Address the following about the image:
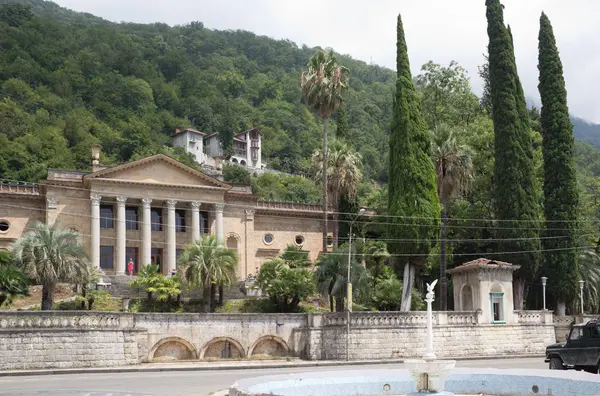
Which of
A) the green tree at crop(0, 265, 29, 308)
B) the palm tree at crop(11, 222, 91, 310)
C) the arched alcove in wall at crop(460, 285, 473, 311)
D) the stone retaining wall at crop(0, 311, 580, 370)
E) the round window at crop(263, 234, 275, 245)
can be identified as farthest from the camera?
the round window at crop(263, 234, 275, 245)

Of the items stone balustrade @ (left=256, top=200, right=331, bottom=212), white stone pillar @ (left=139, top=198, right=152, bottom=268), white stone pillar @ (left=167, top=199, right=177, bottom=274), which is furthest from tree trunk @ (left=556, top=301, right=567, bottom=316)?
white stone pillar @ (left=139, top=198, right=152, bottom=268)

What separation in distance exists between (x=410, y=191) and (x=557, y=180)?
36.3 ft

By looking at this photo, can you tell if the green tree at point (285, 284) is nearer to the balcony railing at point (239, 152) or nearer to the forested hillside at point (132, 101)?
the forested hillside at point (132, 101)

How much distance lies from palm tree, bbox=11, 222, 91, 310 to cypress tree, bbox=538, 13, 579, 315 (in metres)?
27.5

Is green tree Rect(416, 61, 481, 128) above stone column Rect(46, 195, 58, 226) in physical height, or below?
above

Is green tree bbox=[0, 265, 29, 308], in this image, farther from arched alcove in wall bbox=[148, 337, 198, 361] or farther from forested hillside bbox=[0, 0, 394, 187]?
forested hillside bbox=[0, 0, 394, 187]

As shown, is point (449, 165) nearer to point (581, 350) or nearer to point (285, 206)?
point (285, 206)

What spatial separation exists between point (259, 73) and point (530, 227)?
126 metres

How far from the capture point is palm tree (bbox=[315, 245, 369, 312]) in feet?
137

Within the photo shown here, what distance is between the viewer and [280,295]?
45.0m

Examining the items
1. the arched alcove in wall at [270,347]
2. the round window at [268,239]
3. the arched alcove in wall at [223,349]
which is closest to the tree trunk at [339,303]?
the arched alcove in wall at [270,347]

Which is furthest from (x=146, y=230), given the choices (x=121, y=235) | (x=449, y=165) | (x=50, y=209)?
(x=449, y=165)

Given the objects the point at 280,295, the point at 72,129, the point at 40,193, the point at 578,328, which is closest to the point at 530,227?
the point at 280,295

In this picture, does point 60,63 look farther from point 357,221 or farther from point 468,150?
point 468,150
